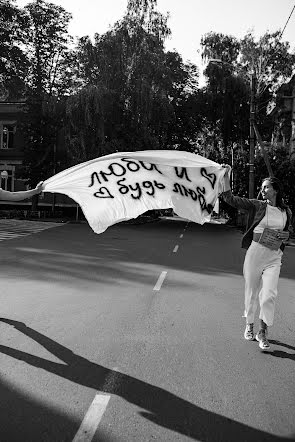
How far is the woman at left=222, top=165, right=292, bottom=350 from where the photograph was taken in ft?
18.3

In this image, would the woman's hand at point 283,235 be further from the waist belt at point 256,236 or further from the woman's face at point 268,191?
the woman's face at point 268,191

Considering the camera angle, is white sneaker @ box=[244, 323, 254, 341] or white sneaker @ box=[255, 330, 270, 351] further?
white sneaker @ box=[244, 323, 254, 341]

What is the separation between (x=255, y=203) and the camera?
5680 mm

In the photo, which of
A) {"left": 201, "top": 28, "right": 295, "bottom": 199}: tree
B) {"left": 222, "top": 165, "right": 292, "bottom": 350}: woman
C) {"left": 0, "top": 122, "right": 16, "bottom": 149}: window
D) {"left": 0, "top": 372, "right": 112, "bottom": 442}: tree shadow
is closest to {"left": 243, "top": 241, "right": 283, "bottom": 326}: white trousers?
{"left": 222, "top": 165, "right": 292, "bottom": 350}: woman

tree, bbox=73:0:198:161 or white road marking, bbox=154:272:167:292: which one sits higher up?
tree, bbox=73:0:198:161

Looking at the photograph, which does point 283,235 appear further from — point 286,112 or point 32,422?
point 286,112

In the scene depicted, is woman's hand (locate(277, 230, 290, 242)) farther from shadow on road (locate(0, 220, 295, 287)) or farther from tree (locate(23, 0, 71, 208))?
tree (locate(23, 0, 71, 208))

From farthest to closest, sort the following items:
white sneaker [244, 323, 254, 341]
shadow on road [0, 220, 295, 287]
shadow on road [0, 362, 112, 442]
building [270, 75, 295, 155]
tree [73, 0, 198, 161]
A: building [270, 75, 295, 155], tree [73, 0, 198, 161], shadow on road [0, 220, 295, 287], white sneaker [244, 323, 254, 341], shadow on road [0, 362, 112, 442]

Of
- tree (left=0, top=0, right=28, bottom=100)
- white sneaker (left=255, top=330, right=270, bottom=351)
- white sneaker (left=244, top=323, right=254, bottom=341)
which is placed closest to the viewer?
white sneaker (left=255, top=330, right=270, bottom=351)

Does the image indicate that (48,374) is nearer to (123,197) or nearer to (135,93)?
(123,197)

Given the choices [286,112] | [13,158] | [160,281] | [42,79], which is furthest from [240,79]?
[160,281]

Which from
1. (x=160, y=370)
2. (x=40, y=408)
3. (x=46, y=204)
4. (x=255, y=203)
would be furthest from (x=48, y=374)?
(x=46, y=204)

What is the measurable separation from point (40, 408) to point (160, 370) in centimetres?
137

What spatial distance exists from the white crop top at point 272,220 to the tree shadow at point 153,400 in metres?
2.31
